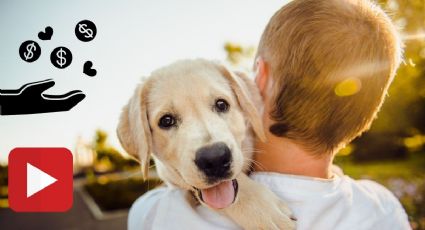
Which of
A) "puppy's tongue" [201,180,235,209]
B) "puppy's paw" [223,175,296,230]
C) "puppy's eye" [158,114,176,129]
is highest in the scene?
"puppy's eye" [158,114,176,129]

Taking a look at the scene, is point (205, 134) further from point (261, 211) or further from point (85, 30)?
point (85, 30)

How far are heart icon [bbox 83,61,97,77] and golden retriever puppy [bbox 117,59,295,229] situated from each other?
71 centimetres

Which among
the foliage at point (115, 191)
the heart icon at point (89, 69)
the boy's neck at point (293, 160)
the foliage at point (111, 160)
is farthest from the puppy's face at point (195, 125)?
the foliage at point (115, 191)

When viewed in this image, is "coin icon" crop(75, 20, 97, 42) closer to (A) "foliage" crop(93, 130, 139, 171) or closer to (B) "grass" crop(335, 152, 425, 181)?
(A) "foliage" crop(93, 130, 139, 171)

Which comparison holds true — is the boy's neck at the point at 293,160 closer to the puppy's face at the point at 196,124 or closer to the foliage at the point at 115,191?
the puppy's face at the point at 196,124

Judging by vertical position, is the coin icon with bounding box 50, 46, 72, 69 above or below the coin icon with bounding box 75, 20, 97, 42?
below

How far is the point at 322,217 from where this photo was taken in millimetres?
1933

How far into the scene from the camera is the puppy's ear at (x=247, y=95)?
217 cm

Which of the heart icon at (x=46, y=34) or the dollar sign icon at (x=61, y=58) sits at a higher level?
the heart icon at (x=46, y=34)

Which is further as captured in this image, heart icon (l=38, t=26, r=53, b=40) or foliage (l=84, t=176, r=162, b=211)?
foliage (l=84, t=176, r=162, b=211)

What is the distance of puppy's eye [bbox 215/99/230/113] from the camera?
2281 millimetres

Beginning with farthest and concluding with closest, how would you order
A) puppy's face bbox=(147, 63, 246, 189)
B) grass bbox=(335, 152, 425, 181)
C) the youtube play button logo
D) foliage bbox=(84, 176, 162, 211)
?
foliage bbox=(84, 176, 162, 211) → grass bbox=(335, 152, 425, 181) → the youtube play button logo → puppy's face bbox=(147, 63, 246, 189)
